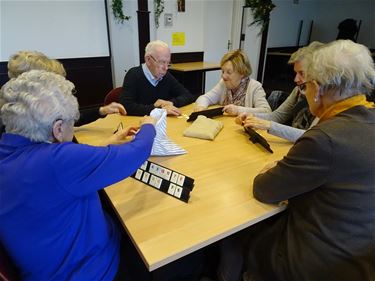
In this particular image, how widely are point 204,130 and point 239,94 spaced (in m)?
0.71

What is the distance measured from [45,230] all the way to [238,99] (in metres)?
1.63

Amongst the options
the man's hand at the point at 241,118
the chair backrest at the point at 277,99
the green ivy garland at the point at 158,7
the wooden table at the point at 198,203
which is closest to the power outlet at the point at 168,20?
the green ivy garland at the point at 158,7

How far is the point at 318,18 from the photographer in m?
6.28

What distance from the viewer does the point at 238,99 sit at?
6.63 ft

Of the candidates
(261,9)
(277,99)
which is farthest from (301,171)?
(261,9)

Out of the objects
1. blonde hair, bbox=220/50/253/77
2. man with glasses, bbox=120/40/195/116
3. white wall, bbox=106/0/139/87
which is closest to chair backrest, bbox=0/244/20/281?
man with glasses, bbox=120/40/195/116

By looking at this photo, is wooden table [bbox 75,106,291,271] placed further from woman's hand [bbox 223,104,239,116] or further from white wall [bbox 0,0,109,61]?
white wall [bbox 0,0,109,61]

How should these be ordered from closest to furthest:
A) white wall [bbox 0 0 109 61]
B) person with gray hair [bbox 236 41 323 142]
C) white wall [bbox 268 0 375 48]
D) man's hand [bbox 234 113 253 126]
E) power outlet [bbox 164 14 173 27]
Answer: person with gray hair [bbox 236 41 323 142] < man's hand [bbox 234 113 253 126] < white wall [bbox 0 0 109 61] < power outlet [bbox 164 14 173 27] < white wall [bbox 268 0 375 48]

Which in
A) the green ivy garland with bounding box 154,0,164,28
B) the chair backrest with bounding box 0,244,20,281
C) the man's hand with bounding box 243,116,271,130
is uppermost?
the green ivy garland with bounding box 154,0,164,28

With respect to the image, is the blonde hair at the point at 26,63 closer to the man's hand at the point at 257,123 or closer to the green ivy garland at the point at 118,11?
the man's hand at the point at 257,123

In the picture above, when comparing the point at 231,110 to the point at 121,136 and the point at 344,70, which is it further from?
the point at 344,70

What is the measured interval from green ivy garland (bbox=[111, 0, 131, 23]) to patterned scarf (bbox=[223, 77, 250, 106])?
2.39m

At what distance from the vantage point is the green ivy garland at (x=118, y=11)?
349cm

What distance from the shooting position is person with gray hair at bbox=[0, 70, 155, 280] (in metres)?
0.67
